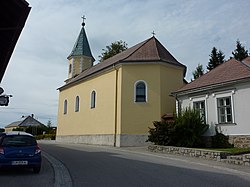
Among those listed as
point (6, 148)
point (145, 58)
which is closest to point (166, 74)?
point (145, 58)

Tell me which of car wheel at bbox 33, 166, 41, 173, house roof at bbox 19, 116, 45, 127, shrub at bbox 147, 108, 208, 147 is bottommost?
car wheel at bbox 33, 166, 41, 173

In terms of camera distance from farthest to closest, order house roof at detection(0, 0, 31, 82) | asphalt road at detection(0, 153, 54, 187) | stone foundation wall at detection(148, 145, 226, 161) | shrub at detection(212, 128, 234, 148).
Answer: shrub at detection(212, 128, 234, 148), stone foundation wall at detection(148, 145, 226, 161), asphalt road at detection(0, 153, 54, 187), house roof at detection(0, 0, 31, 82)

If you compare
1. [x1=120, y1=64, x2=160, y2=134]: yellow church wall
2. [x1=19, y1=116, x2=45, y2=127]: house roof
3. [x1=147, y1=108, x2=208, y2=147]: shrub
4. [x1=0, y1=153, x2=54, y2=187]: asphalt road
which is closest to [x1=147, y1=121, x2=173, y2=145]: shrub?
[x1=147, y1=108, x2=208, y2=147]: shrub

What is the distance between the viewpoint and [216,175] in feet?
33.9

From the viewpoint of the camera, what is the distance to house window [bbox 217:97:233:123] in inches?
744

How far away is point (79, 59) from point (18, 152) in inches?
1449

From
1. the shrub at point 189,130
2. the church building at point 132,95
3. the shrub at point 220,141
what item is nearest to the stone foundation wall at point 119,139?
the church building at point 132,95

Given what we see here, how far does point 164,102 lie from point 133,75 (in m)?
3.76

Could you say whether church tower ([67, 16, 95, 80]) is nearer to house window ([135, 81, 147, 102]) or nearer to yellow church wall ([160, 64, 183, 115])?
house window ([135, 81, 147, 102])

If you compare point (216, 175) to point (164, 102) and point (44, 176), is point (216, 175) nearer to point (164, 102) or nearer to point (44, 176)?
point (44, 176)

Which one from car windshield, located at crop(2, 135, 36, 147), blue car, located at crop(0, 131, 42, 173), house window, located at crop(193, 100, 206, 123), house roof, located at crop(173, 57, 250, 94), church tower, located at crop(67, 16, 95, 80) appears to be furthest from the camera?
church tower, located at crop(67, 16, 95, 80)

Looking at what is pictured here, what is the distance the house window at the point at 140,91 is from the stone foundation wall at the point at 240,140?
9.93m

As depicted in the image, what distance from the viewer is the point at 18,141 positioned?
10539 mm

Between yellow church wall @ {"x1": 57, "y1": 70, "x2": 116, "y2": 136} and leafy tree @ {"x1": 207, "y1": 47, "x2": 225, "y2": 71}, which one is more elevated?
leafy tree @ {"x1": 207, "y1": 47, "x2": 225, "y2": 71}
